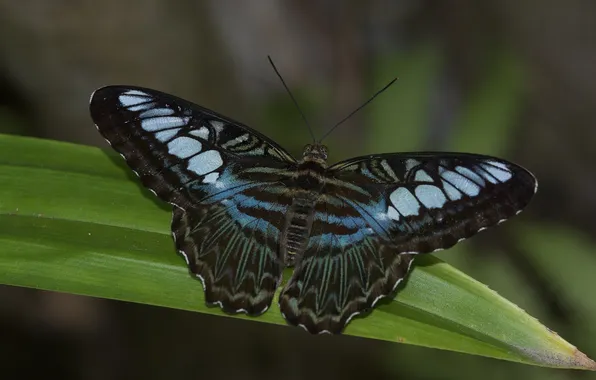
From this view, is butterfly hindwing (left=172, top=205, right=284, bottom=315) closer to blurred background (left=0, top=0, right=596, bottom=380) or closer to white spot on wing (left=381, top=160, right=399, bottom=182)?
white spot on wing (left=381, top=160, right=399, bottom=182)

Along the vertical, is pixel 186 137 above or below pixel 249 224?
above

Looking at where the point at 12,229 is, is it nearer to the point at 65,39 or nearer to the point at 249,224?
the point at 249,224

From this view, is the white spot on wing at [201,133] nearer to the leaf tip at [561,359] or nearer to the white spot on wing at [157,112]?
the white spot on wing at [157,112]

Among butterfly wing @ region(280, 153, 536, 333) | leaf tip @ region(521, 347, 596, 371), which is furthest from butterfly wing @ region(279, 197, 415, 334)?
leaf tip @ region(521, 347, 596, 371)

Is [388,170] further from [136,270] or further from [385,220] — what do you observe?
[136,270]

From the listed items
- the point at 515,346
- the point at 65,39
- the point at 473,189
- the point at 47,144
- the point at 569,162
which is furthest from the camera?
the point at 569,162

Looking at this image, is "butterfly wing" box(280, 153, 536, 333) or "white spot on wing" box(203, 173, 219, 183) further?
"white spot on wing" box(203, 173, 219, 183)

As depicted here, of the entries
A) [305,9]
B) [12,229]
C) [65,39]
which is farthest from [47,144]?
[305,9]
